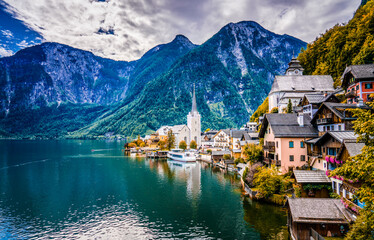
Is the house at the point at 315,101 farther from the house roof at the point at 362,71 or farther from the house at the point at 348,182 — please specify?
the house at the point at 348,182

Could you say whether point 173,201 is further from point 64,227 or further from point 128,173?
point 128,173

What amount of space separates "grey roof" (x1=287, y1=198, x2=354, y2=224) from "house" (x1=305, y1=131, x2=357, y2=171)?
9224mm

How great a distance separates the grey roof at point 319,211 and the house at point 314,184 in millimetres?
7966

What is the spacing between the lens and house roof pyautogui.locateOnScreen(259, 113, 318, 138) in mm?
40406

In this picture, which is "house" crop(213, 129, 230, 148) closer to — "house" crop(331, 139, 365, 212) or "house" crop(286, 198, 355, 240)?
"house" crop(331, 139, 365, 212)

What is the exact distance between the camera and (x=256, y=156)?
5094cm

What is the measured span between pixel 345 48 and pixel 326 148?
57868mm

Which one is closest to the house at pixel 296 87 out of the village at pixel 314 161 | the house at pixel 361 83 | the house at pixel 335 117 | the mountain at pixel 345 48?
the mountain at pixel 345 48

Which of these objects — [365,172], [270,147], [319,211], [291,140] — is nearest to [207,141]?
[270,147]

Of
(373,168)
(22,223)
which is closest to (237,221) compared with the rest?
(373,168)

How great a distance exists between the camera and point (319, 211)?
2184cm

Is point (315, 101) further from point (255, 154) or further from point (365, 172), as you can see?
point (365, 172)

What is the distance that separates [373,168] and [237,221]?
2184 centimetres

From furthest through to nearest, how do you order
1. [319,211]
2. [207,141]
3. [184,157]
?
[207,141] < [184,157] < [319,211]
